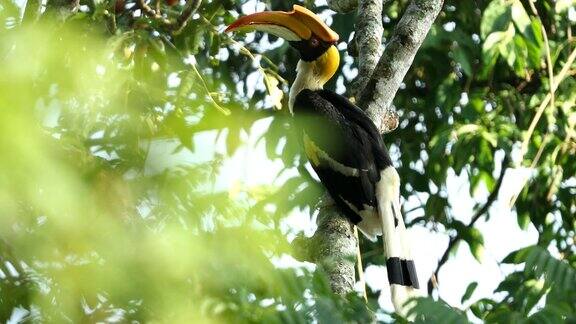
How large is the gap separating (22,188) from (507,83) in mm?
4567

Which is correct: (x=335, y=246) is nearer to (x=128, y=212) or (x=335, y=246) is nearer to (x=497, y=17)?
(x=497, y=17)

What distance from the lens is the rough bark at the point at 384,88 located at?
319 cm

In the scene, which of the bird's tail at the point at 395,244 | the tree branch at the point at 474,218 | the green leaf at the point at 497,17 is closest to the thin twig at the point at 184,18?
the bird's tail at the point at 395,244

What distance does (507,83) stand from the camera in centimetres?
546

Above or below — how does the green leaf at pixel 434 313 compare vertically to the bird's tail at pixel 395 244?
above

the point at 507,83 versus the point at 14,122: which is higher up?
the point at 14,122

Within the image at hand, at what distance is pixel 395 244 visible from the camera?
11.5 ft

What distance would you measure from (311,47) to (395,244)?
1.12 meters

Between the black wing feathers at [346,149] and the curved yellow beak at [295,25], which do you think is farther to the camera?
the curved yellow beak at [295,25]

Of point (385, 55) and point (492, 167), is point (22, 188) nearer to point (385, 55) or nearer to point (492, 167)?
point (385, 55)

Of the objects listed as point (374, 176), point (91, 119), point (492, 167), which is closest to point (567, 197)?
point (492, 167)

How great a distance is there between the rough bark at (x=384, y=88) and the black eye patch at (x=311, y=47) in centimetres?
43

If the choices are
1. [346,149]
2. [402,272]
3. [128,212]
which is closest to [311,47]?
[346,149]

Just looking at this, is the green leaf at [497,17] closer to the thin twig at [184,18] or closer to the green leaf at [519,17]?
the green leaf at [519,17]
